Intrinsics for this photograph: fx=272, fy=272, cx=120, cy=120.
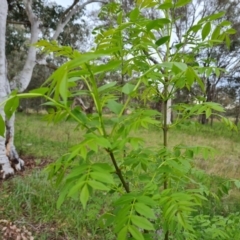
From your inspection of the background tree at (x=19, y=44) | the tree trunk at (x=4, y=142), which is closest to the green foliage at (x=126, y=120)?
the background tree at (x=19, y=44)

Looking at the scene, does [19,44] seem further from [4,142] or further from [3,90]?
[4,142]

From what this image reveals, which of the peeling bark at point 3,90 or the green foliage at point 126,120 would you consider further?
the peeling bark at point 3,90

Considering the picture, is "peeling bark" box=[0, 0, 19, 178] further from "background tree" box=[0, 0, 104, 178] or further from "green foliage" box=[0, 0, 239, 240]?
"green foliage" box=[0, 0, 239, 240]

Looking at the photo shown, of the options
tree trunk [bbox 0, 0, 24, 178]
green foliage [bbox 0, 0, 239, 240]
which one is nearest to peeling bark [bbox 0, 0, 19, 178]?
tree trunk [bbox 0, 0, 24, 178]

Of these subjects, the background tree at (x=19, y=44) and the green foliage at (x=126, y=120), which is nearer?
the green foliage at (x=126, y=120)

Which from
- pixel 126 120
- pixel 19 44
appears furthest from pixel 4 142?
pixel 19 44

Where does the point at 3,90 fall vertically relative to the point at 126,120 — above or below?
below

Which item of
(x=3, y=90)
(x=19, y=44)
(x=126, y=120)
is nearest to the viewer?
(x=126, y=120)

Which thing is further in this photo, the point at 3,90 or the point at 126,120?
the point at 3,90

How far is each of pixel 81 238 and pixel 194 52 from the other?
173cm

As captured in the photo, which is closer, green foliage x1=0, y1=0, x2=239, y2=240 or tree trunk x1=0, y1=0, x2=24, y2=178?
green foliage x1=0, y1=0, x2=239, y2=240

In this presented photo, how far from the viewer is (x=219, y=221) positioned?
4.42ft

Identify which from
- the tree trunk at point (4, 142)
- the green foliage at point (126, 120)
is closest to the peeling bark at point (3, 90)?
the tree trunk at point (4, 142)

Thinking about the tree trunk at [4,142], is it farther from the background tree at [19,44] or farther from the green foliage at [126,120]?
the green foliage at [126,120]
